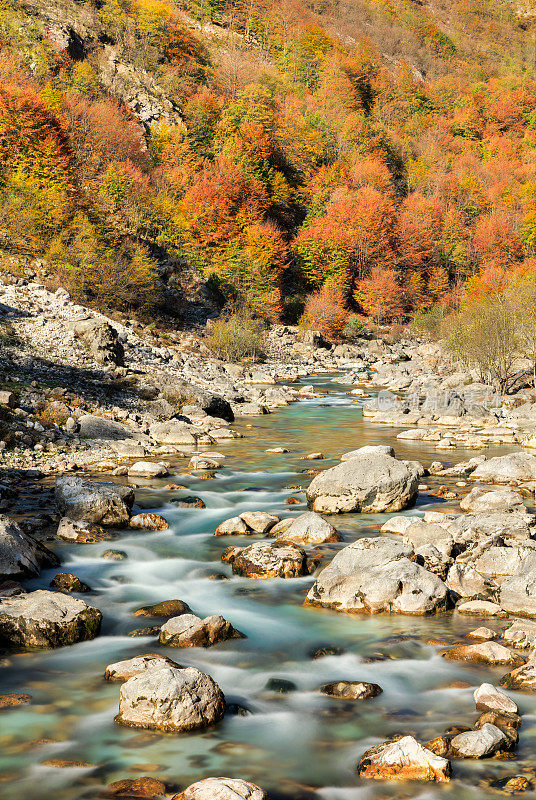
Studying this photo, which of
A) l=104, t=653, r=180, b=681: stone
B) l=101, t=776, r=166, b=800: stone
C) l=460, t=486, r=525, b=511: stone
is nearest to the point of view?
l=101, t=776, r=166, b=800: stone

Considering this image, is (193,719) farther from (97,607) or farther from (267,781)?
(97,607)

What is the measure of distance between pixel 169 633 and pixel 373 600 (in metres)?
2.54

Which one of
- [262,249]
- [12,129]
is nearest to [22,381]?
[12,129]

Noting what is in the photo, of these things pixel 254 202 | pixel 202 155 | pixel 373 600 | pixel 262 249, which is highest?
pixel 202 155

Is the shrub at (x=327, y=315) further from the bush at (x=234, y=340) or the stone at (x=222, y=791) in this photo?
the stone at (x=222, y=791)

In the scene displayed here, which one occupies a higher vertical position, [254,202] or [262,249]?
[254,202]

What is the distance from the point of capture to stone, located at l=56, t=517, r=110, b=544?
34.3ft

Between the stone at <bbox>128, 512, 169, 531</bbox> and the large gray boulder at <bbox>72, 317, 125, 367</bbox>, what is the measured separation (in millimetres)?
12098

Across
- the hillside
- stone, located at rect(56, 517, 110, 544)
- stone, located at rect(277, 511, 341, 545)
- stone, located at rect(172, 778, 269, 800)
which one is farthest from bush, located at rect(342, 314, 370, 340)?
stone, located at rect(172, 778, 269, 800)

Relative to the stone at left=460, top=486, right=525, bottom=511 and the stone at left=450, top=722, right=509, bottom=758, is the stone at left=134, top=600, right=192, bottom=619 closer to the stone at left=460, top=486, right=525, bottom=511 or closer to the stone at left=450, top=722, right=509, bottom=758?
the stone at left=450, top=722, right=509, bottom=758

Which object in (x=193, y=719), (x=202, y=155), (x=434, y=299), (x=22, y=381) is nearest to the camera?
(x=193, y=719)

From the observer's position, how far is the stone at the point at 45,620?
7.12 meters

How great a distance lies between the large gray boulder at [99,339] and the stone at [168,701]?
58.5ft

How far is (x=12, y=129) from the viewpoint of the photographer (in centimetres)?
4019
